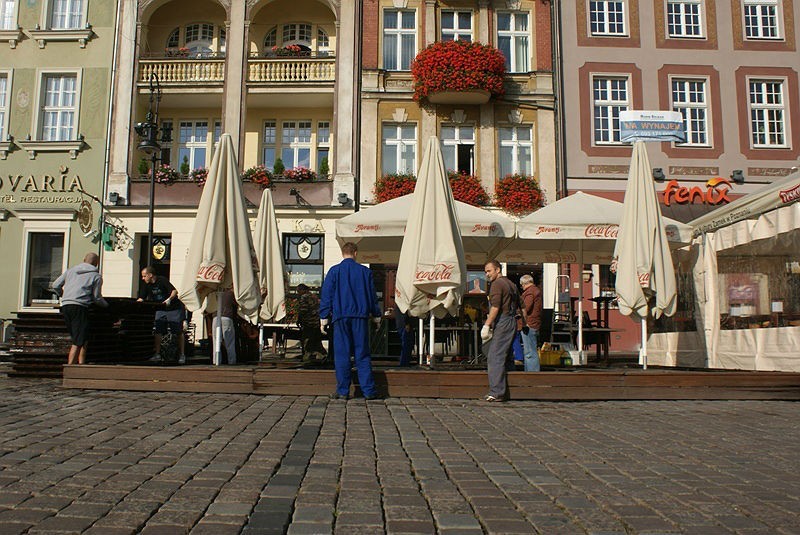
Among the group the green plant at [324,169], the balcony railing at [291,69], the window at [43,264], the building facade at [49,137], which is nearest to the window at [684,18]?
the balcony railing at [291,69]

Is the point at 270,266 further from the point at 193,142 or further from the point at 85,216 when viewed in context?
the point at 193,142

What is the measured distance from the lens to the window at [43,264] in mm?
22188

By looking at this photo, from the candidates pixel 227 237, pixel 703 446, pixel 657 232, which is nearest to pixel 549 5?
pixel 657 232

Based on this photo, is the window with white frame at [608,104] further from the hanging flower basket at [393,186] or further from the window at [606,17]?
the hanging flower basket at [393,186]

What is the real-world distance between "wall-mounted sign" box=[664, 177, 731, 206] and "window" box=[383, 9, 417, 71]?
28.1ft

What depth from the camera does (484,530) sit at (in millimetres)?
3436

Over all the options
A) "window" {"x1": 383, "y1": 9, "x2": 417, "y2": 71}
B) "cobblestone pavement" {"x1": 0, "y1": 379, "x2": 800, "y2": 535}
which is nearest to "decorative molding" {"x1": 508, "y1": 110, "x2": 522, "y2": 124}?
"window" {"x1": 383, "y1": 9, "x2": 417, "y2": 71}

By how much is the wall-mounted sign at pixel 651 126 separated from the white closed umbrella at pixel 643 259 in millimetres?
11962

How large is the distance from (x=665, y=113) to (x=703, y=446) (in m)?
18.4

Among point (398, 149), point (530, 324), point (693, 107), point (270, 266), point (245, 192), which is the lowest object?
point (530, 324)

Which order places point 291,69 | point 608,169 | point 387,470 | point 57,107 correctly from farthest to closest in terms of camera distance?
point 57,107 < point 291,69 < point 608,169 < point 387,470

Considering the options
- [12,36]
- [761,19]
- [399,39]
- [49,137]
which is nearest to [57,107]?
[49,137]

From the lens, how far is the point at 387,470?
476 cm

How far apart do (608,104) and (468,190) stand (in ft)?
16.8
